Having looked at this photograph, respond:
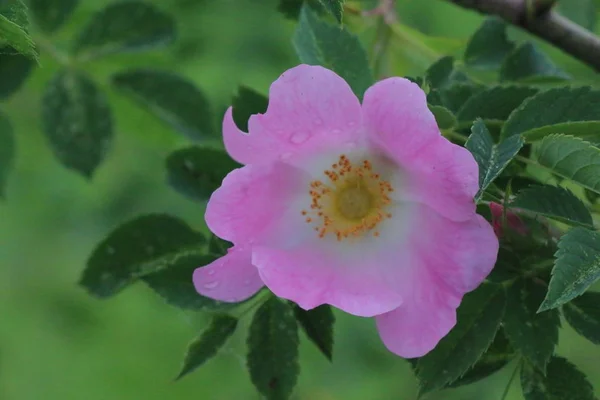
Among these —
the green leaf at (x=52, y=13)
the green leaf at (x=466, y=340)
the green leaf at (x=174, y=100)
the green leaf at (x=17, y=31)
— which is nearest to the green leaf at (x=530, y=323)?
the green leaf at (x=466, y=340)

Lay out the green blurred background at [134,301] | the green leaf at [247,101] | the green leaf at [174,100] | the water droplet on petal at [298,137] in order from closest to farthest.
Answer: the water droplet on petal at [298,137] → the green leaf at [247,101] → the green leaf at [174,100] → the green blurred background at [134,301]

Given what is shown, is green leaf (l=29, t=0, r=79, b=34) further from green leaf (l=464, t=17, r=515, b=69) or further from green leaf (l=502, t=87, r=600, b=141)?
green leaf (l=502, t=87, r=600, b=141)

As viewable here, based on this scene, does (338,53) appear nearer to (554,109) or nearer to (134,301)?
(554,109)

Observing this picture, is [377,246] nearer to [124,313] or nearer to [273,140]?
[273,140]

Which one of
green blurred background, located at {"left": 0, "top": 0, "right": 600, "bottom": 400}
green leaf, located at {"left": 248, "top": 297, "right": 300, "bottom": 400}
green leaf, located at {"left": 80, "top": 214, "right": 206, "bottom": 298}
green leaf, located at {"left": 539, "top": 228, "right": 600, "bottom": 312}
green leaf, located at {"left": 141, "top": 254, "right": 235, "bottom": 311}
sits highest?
green leaf, located at {"left": 539, "top": 228, "right": 600, "bottom": 312}

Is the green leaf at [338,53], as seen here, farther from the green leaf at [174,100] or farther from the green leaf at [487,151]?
the green leaf at [174,100]

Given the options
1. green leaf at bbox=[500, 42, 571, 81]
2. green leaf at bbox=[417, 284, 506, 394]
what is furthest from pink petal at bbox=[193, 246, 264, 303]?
green leaf at bbox=[500, 42, 571, 81]
